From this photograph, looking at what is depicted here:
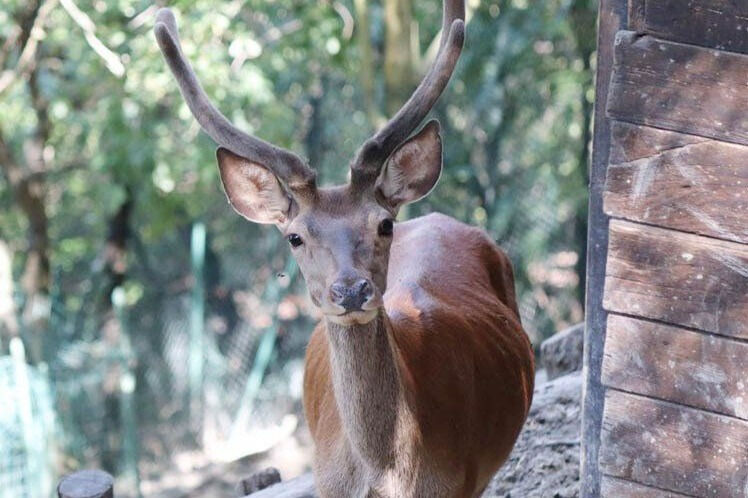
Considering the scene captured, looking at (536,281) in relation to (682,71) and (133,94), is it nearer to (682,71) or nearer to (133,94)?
(133,94)

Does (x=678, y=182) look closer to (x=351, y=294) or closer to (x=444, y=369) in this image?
(x=351, y=294)

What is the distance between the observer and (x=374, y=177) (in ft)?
13.1

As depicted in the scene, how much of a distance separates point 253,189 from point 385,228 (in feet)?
1.69

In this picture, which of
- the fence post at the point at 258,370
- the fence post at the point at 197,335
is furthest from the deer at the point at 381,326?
the fence post at the point at 258,370

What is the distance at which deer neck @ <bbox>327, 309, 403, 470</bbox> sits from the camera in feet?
12.4

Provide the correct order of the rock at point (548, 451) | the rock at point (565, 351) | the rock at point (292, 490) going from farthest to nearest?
the rock at point (565, 351), the rock at point (548, 451), the rock at point (292, 490)

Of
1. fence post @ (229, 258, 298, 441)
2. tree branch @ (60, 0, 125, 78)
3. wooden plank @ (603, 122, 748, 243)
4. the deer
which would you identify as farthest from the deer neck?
fence post @ (229, 258, 298, 441)

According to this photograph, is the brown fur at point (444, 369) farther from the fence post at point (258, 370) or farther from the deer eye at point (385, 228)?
the fence post at point (258, 370)

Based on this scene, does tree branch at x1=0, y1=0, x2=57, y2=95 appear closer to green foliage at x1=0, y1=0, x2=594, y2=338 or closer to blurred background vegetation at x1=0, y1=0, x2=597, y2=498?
blurred background vegetation at x1=0, y1=0, x2=597, y2=498

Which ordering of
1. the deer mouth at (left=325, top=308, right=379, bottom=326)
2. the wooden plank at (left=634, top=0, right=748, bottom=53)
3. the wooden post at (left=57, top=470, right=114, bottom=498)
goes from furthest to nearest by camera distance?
1. the wooden post at (left=57, top=470, right=114, bottom=498)
2. the deer mouth at (left=325, top=308, right=379, bottom=326)
3. the wooden plank at (left=634, top=0, right=748, bottom=53)

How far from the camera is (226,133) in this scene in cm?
405

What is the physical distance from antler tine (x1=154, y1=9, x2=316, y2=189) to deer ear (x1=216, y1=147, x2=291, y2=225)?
43mm

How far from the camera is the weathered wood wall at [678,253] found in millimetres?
3373

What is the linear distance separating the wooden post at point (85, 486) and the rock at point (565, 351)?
235 centimetres
